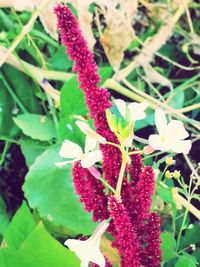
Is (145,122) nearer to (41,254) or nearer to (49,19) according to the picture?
(49,19)

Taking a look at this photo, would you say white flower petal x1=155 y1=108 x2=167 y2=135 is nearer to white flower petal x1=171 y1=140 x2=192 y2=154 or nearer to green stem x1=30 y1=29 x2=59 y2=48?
white flower petal x1=171 y1=140 x2=192 y2=154

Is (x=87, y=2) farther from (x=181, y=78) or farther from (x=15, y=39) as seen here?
(x=181, y=78)

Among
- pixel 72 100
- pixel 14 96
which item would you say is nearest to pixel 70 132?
pixel 72 100

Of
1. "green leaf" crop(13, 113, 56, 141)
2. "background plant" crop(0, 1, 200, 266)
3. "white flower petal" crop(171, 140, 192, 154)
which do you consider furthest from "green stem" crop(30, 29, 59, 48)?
"white flower petal" crop(171, 140, 192, 154)

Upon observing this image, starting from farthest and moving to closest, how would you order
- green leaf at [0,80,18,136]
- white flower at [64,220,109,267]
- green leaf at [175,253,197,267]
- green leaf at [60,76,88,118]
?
green leaf at [0,80,18,136] → green leaf at [60,76,88,118] → green leaf at [175,253,197,267] → white flower at [64,220,109,267]

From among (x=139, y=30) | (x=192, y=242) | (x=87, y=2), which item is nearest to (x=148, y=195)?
(x=192, y=242)

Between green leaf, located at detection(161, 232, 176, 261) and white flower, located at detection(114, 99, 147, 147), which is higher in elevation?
white flower, located at detection(114, 99, 147, 147)
